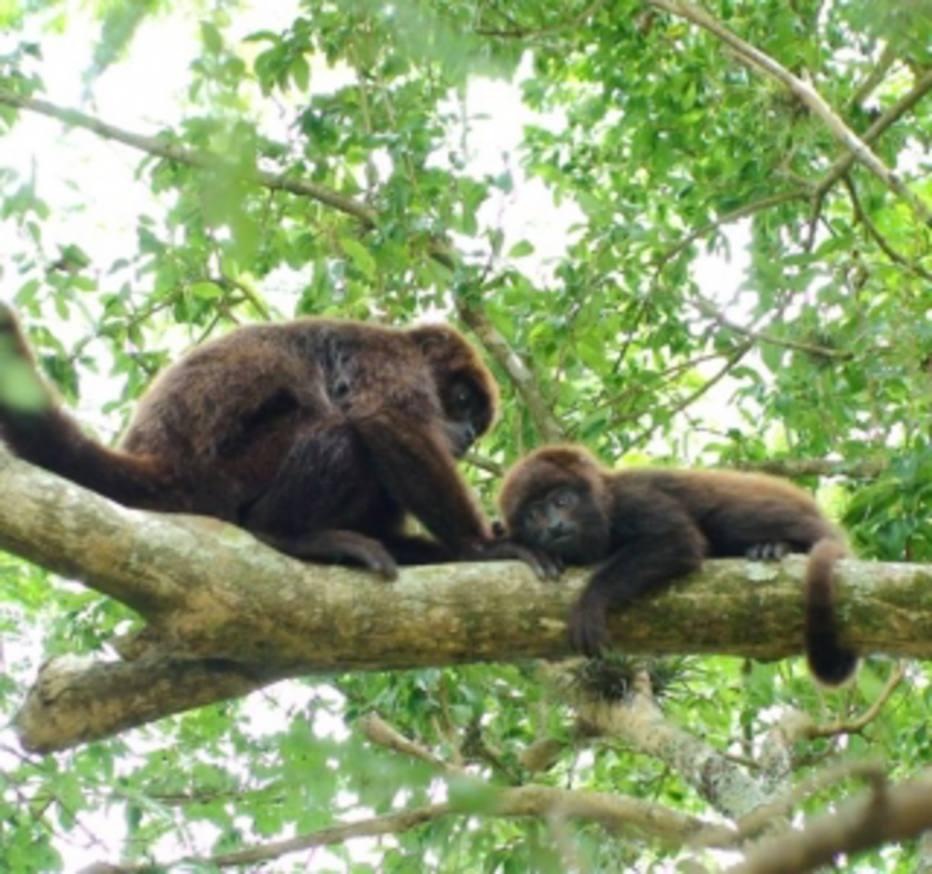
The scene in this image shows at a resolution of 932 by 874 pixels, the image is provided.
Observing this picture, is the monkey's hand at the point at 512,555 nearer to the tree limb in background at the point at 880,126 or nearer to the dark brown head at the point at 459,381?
the dark brown head at the point at 459,381

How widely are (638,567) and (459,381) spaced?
6.20 ft

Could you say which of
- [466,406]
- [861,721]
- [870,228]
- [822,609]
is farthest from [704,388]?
[822,609]

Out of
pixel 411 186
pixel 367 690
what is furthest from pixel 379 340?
pixel 367 690

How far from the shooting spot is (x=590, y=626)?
15.0 ft

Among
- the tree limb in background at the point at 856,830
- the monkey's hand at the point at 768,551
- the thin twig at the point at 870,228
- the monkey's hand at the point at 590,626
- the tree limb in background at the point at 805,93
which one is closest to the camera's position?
the tree limb in background at the point at 856,830

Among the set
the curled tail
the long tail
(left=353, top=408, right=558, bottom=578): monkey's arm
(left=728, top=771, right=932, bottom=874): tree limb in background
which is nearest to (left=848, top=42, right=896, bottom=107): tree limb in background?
(left=353, top=408, right=558, bottom=578): monkey's arm

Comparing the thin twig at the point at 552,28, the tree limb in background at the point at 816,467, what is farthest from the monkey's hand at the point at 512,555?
the thin twig at the point at 552,28

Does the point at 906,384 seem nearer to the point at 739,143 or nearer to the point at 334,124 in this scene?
the point at 739,143

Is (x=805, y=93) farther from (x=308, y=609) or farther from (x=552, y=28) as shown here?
(x=308, y=609)

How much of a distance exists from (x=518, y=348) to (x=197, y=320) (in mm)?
1607

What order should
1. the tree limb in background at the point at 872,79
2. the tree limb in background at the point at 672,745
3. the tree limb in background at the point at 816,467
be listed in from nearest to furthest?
the tree limb in background at the point at 672,745 < the tree limb in background at the point at 816,467 < the tree limb in background at the point at 872,79

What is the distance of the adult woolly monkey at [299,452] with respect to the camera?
509cm

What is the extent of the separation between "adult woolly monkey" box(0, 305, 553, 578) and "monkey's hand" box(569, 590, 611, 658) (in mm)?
264

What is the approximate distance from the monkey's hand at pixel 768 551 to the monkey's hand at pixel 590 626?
1.91 ft
